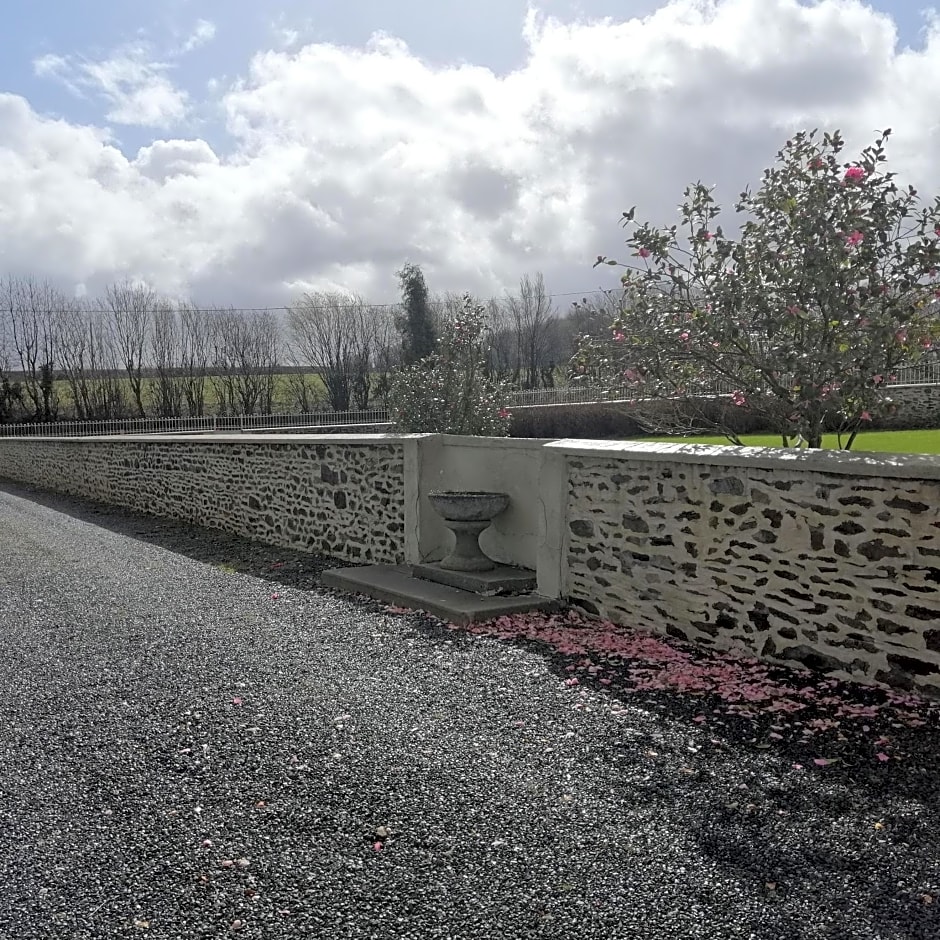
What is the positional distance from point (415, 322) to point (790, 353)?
31.9m

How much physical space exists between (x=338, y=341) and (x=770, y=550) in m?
37.3

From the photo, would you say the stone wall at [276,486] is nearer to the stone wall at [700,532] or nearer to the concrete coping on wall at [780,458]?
the stone wall at [700,532]

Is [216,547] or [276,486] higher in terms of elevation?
[276,486]

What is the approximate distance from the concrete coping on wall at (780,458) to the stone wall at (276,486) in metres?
2.73

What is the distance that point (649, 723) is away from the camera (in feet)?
13.4

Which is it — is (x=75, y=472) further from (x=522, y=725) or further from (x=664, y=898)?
(x=664, y=898)

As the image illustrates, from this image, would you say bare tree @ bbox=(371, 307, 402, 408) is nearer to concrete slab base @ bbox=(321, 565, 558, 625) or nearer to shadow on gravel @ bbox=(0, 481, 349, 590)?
shadow on gravel @ bbox=(0, 481, 349, 590)

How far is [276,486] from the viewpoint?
10.2 meters

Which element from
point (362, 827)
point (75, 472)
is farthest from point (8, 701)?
point (75, 472)

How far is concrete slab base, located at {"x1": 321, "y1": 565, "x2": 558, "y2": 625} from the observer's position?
6.18 metres

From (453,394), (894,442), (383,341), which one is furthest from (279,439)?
(383,341)

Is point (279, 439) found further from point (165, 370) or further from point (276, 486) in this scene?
point (165, 370)

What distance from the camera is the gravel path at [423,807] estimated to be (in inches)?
100

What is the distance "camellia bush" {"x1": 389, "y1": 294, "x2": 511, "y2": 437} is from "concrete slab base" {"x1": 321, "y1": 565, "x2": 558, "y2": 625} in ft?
14.2
